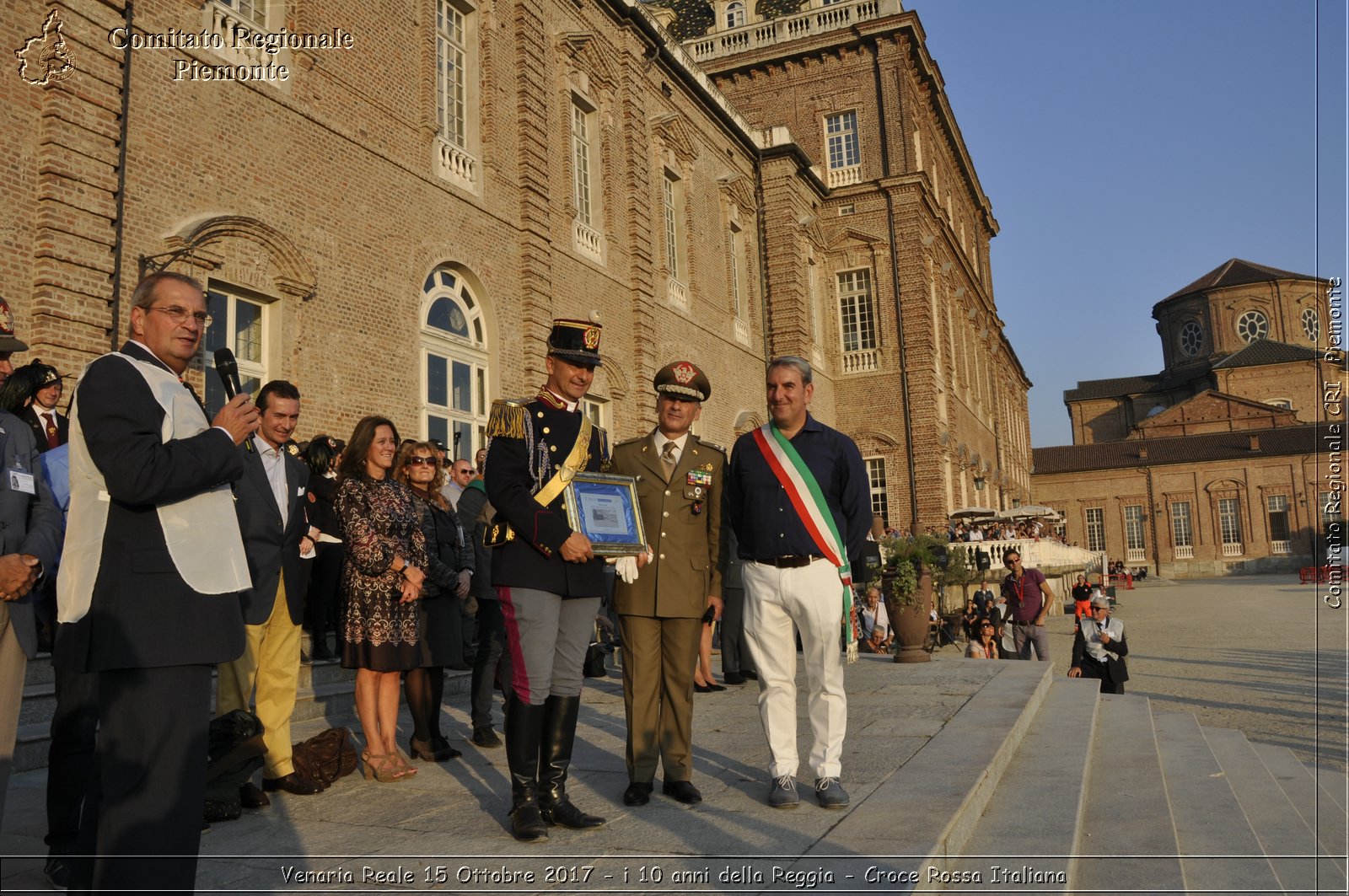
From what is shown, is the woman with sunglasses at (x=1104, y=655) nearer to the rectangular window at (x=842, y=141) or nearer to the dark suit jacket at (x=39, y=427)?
the dark suit jacket at (x=39, y=427)

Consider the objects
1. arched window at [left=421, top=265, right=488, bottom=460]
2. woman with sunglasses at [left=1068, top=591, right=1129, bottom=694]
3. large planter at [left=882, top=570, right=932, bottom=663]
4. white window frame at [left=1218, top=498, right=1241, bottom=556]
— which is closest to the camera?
woman with sunglasses at [left=1068, top=591, right=1129, bottom=694]

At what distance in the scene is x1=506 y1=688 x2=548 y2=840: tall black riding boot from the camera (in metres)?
3.88

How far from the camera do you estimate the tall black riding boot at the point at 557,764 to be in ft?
13.3

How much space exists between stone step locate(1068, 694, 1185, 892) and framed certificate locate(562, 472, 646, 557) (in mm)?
2233

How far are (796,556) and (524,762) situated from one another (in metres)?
1.57

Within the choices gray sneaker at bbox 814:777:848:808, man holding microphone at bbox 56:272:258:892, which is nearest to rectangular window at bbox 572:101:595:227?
gray sneaker at bbox 814:777:848:808

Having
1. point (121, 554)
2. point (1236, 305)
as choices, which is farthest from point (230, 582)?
point (1236, 305)

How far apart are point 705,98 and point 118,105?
17.8 meters

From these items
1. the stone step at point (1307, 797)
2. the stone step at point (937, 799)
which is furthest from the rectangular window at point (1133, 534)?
the stone step at point (937, 799)

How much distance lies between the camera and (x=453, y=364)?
48.8 ft

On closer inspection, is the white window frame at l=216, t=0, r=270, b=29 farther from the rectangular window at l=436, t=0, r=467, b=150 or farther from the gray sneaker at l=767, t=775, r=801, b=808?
the gray sneaker at l=767, t=775, r=801, b=808

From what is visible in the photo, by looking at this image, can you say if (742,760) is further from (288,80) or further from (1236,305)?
(1236,305)

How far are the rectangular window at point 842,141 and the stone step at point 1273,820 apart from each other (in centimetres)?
2831

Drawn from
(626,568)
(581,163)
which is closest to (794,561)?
(626,568)
